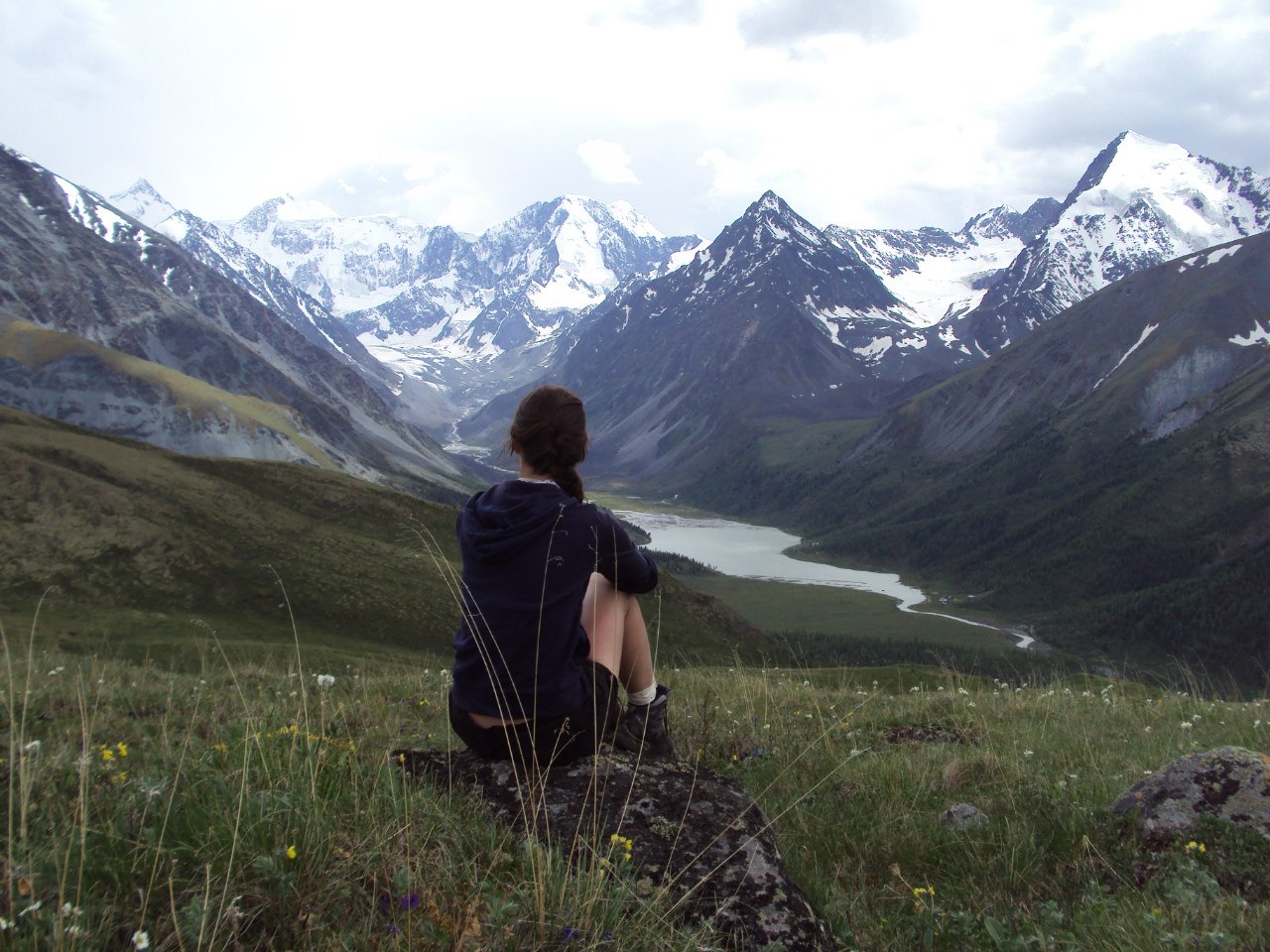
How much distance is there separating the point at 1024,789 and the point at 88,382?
19123cm

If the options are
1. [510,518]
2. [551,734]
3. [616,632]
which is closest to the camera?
[551,734]

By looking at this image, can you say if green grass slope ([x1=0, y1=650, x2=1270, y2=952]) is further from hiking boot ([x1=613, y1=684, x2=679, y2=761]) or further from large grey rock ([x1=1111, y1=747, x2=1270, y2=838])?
hiking boot ([x1=613, y1=684, x2=679, y2=761])

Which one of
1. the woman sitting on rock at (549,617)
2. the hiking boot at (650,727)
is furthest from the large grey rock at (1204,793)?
the woman sitting on rock at (549,617)

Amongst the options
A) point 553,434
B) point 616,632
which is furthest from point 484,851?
point 553,434

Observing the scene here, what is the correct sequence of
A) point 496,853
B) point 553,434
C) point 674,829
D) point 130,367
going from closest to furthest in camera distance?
point 496,853 < point 674,829 < point 553,434 < point 130,367

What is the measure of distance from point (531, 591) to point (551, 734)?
3.08 feet

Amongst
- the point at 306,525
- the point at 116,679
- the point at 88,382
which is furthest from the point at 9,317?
the point at 116,679

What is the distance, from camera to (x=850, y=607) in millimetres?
168750

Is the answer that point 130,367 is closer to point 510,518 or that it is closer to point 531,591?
point 510,518

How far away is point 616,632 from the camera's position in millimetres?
6434

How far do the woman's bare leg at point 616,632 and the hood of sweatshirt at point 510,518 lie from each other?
671mm

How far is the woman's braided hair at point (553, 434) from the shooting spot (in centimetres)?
652

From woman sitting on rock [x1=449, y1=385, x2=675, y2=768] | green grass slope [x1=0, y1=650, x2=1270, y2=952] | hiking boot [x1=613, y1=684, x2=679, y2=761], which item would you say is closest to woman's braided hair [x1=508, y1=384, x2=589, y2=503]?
woman sitting on rock [x1=449, y1=385, x2=675, y2=768]

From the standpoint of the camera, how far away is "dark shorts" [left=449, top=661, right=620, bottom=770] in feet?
18.2
